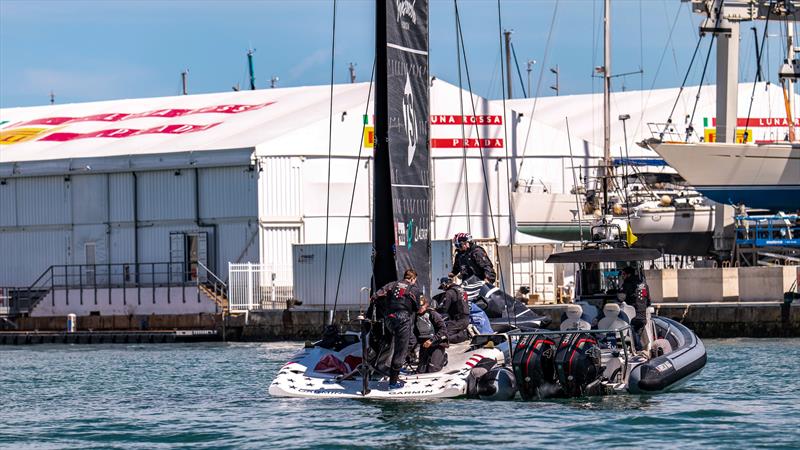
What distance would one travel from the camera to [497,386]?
21.6 m

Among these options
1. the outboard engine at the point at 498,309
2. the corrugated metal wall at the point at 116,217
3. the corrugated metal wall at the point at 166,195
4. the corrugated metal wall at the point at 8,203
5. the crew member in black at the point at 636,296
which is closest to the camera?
the crew member in black at the point at 636,296

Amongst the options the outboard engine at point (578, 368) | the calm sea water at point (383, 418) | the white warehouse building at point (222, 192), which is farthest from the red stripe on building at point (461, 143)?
the outboard engine at point (578, 368)

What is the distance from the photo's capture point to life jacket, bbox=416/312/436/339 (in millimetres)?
22047

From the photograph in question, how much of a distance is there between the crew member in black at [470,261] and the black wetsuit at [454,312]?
255 cm

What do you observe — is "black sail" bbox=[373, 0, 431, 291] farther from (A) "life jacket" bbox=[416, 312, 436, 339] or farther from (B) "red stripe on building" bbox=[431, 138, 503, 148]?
(B) "red stripe on building" bbox=[431, 138, 503, 148]

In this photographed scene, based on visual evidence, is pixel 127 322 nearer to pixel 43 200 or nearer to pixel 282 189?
pixel 282 189

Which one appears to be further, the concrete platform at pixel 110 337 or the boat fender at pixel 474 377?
the concrete platform at pixel 110 337

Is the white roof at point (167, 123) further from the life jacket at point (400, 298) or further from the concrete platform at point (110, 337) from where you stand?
the life jacket at point (400, 298)

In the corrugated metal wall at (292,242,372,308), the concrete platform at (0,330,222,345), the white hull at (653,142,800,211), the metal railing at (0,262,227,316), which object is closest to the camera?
the concrete platform at (0,330,222,345)

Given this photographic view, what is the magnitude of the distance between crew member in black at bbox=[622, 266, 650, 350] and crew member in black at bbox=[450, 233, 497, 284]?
2.46 metres

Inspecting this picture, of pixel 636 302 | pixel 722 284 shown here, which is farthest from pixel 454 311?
pixel 722 284

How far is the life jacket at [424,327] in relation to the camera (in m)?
22.0

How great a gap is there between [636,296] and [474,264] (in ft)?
10.3

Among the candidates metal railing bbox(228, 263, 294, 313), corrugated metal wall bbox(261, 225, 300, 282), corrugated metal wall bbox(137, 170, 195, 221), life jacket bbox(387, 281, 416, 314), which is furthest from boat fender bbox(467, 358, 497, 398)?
corrugated metal wall bbox(137, 170, 195, 221)
